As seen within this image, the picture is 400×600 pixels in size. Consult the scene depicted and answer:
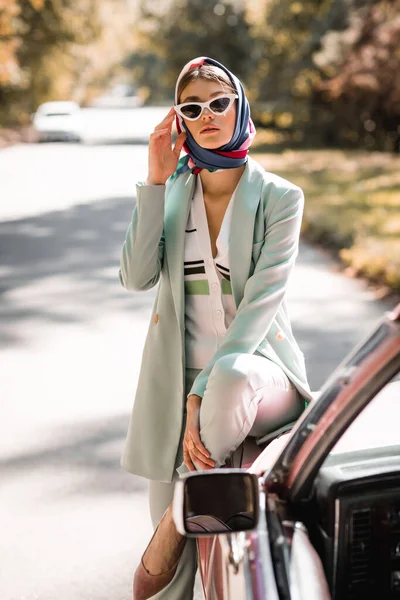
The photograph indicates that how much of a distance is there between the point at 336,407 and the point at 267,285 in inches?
36.9

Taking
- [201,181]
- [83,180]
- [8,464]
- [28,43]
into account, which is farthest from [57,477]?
[28,43]

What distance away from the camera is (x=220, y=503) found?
2131 millimetres

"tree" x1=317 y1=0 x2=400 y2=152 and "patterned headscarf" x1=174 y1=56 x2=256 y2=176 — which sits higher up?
"patterned headscarf" x1=174 y1=56 x2=256 y2=176

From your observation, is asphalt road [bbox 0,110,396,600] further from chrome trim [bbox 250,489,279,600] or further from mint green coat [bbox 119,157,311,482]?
chrome trim [bbox 250,489,279,600]

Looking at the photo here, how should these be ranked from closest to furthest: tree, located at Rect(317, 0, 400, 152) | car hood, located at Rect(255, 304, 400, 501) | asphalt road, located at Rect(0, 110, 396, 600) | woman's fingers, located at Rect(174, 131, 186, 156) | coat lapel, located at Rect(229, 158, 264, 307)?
car hood, located at Rect(255, 304, 400, 501)
coat lapel, located at Rect(229, 158, 264, 307)
woman's fingers, located at Rect(174, 131, 186, 156)
asphalt road, located at Rect(0, 110, 396, 600)
tree, located at Rect(317, 0, 400, 152)

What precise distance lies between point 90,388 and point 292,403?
407 centimetres

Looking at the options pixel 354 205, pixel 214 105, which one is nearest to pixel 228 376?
pixel 214 105

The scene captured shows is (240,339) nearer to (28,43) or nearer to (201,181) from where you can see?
(201,181)

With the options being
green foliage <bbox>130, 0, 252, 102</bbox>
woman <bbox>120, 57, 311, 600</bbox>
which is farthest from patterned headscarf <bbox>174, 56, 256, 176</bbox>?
green foliage <bbox>130, 0, 252, 102</bbox>

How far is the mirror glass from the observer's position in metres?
2.05

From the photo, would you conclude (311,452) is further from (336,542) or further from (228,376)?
(228,376)

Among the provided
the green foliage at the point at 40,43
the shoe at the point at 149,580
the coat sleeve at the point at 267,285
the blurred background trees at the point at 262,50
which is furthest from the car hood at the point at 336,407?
the green foliage at the point at 40,43

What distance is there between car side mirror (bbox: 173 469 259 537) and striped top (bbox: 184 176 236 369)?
0.88 metres

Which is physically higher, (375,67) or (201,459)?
(201,459)
